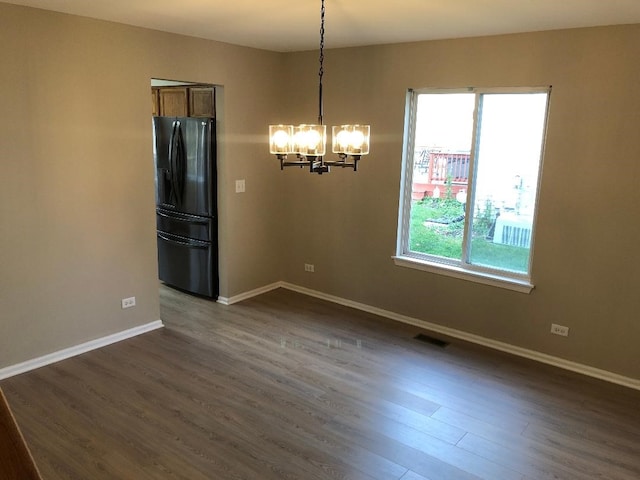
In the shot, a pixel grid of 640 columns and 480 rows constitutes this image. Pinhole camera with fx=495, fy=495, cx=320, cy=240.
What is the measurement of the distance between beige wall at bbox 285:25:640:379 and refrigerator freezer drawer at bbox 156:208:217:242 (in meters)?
1.36

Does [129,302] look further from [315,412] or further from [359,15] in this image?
[359,15]

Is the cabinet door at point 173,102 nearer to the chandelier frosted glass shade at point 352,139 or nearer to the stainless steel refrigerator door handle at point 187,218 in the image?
the stainless steel refrigerator door handle at point 187,218

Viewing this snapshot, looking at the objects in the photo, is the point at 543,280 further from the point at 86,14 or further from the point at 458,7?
the point at 86,14

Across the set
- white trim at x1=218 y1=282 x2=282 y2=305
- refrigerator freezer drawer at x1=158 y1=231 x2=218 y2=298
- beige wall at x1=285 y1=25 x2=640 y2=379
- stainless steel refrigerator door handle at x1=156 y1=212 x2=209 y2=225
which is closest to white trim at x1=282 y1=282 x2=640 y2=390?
beige wall at x1=285 y1=25 x2=640 y2=379

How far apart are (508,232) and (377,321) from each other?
1.48 m

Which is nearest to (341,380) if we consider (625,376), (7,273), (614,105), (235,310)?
(235,310)

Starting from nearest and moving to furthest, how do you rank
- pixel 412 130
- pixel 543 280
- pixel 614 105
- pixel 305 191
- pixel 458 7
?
→ pixel 458 7 < pixel 614 105 < pixel 543 280 < pixel 412 130 < pixel 305 191

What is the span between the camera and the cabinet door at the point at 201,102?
4844mm

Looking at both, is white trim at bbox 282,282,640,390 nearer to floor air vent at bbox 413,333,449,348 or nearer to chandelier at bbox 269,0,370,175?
floor air vent at bbox 413,333,449,348

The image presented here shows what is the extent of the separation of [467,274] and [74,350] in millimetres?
3331

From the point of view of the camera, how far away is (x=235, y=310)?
→ 197 inches

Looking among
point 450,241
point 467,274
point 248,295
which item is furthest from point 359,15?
point 248,295

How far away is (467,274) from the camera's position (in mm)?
4344

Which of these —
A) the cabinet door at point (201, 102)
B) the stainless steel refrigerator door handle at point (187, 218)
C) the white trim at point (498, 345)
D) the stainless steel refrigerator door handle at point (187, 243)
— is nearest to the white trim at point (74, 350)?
the stainless steel refrigerator door handle at point (187, 243)
